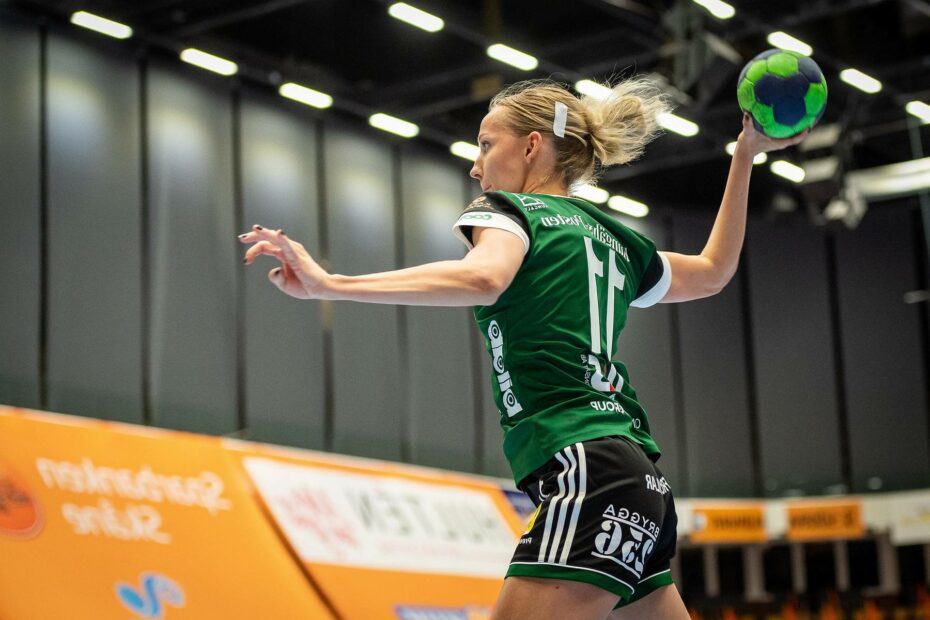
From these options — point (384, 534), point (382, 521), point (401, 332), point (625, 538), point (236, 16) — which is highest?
point (236, 16)

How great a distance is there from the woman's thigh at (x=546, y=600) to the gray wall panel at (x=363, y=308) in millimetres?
12993

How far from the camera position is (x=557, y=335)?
8.41ft

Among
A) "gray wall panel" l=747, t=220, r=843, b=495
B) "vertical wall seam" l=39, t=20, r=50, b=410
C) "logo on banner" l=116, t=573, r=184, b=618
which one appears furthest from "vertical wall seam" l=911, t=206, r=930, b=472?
"logo on banner" l=116, t=573, r=184, b=618

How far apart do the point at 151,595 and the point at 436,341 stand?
337 inches

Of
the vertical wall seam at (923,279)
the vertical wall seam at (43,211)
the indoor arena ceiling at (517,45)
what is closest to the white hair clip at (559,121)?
the vertical wall seam at (43,211)

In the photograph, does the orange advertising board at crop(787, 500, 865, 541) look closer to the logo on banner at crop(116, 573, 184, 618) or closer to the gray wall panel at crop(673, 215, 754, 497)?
the gray wall panel at crop(673, 215, 754, 497)

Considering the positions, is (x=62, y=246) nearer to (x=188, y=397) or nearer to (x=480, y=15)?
(x=188, y=397)

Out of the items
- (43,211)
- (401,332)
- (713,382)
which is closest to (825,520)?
(713,382)

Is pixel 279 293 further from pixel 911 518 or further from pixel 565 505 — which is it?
pixel 565 505

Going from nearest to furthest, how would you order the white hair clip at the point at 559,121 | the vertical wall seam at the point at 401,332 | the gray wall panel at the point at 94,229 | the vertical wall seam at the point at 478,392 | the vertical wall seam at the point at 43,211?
the white hair clip at the point at 559,121, the vertical wall seam at the point at 43,211, the gray wall panel at the point at 94,229, the vertical wall seam at the point at 401,332, the vertical wall seam at the point at 478,392

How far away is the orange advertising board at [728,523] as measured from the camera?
18562 millimetres

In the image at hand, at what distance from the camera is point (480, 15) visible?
48.0 feet

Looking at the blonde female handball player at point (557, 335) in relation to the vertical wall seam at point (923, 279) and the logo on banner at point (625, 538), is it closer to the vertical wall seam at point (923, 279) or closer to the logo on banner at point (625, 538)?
the logo on banner at point (625, 538)

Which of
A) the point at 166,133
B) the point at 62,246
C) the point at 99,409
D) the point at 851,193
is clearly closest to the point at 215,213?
the point at 166,133
